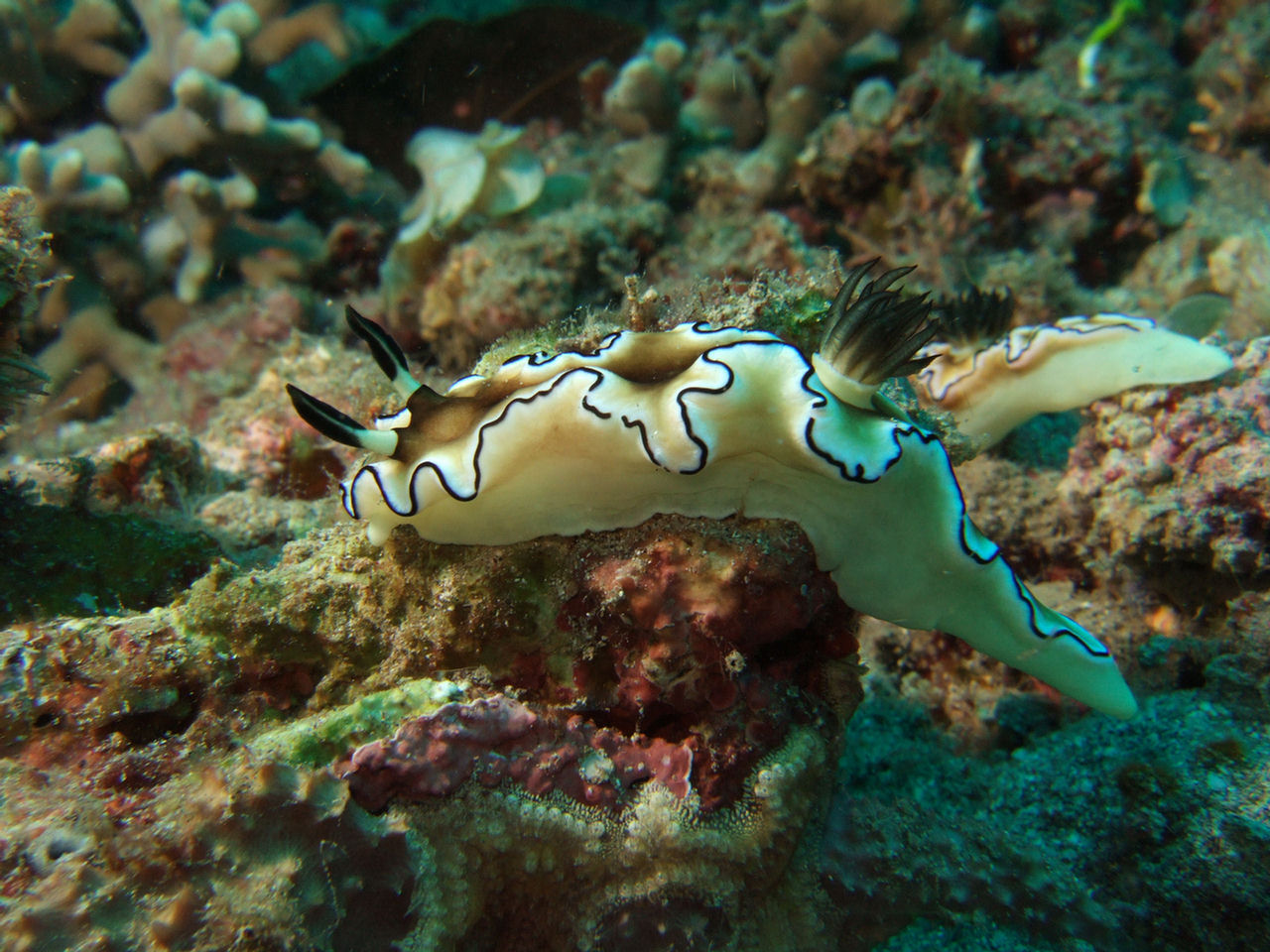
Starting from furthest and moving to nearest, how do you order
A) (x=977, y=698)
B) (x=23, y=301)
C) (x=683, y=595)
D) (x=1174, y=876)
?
(x=977, y=698)
(x=23, y=301)
(x=1174, y=876)
(x=683, y=595)

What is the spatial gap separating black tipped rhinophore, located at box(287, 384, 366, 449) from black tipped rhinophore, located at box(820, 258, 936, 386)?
172 centimetres

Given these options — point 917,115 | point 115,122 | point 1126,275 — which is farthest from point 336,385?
point 1126,275

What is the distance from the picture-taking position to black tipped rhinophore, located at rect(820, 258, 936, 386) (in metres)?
2.26

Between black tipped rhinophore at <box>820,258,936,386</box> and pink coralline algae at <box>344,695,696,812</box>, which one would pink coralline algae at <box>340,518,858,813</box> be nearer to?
pink coralline algae at <box>344,695,696,812</box>

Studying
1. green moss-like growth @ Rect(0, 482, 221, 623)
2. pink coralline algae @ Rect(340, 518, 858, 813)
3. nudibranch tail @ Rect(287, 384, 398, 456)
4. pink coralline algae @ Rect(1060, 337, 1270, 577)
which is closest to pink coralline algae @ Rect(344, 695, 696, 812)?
pink coralline algae @ Rect(340, 518, 858, 813)

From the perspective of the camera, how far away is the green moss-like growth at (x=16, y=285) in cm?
276

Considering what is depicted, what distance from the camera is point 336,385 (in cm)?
473

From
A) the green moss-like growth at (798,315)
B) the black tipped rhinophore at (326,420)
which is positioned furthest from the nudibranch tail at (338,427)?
the green moss-like growth at (798,315)

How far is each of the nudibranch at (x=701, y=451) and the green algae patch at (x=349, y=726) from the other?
543mm

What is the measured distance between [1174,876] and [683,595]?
94.0 inches

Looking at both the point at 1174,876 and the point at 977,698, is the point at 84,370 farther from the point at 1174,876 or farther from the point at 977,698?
the point at 1174,876

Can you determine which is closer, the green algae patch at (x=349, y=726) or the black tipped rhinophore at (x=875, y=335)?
the green algae patch at (x=349, y=726)

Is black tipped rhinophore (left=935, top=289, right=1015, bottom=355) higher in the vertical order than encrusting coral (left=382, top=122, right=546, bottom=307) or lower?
lower

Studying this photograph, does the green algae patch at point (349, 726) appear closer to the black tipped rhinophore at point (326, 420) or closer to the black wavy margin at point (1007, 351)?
the black tipped rhinophore at point (326, 420)
